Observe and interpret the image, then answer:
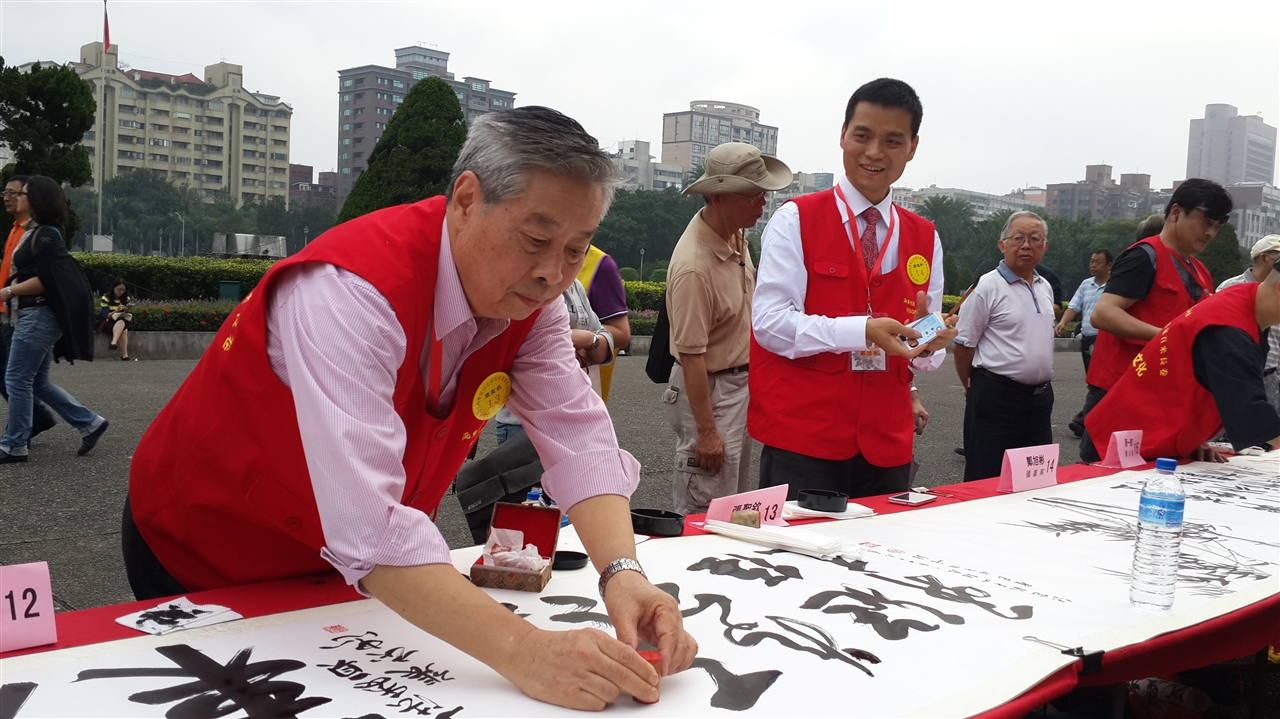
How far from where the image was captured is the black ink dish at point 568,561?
183cm

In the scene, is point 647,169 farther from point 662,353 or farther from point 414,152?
point 662,353

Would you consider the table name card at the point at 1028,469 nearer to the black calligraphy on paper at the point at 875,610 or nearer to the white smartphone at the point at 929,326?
the white smartphone at the point at 929,326

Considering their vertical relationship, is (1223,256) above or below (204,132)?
below

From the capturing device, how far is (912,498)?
262 cm

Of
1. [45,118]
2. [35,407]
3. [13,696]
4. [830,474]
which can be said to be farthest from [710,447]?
[45,118]

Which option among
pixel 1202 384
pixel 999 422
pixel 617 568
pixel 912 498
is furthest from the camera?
pixel 999 422

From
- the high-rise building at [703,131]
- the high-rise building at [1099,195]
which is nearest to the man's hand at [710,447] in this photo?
the high-rise building at [1099,195]

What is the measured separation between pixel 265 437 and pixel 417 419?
228 millimetres

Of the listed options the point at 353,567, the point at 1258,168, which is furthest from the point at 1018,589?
the point at 1258,168

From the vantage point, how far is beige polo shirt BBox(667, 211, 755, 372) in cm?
340

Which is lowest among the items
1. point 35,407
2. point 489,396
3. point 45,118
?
point 35,407

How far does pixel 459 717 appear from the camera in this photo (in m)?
1.17

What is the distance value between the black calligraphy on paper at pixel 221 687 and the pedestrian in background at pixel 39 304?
197 inches

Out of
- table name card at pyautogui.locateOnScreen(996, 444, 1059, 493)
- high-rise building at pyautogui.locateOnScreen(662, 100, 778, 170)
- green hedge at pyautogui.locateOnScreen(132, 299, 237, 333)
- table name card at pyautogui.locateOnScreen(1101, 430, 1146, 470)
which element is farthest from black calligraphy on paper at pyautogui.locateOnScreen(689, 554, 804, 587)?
high-rise building at pyautogui.locateOnScreen(662, 100, 778, 170)
